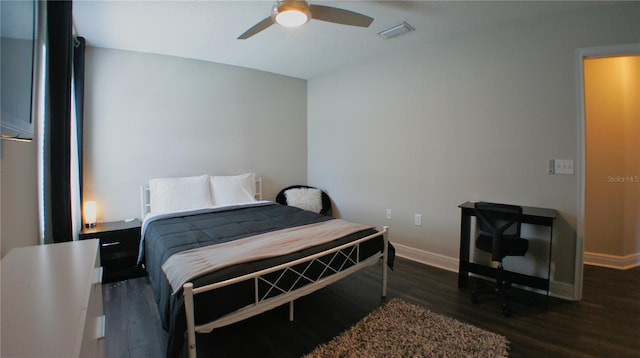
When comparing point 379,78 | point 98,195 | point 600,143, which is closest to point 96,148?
point 98,195

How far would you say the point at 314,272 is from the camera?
1941 millimetres

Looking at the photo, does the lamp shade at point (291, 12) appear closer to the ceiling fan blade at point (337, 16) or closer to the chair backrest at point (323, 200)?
the ceiling fan blade at point (337, 16)

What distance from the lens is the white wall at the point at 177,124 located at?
3.08 metres

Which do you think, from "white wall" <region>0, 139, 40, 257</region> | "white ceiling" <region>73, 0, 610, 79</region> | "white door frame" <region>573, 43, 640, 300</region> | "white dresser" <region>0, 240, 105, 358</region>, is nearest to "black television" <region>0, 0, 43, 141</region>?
"white wall" <region>0, 139, 40, 257</region>

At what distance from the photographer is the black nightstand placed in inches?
109

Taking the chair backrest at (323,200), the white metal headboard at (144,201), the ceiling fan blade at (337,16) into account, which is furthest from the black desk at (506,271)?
the white metal headboard at (144,201)

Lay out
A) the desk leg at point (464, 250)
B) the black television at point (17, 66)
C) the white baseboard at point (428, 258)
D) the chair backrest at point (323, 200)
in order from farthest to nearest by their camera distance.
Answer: the chair backrest at point (323, 200) → the white baseboard at point (428, 258) → the desk leg at point (464, 250) → the black television at point (17, 66)

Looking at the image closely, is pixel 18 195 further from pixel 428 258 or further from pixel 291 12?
pixel 428 258

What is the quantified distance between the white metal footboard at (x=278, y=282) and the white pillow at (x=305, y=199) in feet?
6.21

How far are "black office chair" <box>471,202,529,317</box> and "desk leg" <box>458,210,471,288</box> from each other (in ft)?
0.68

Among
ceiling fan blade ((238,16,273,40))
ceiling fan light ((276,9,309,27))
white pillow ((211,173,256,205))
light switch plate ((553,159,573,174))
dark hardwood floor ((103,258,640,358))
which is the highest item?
ceiling fan blade ((238,16,273,40))

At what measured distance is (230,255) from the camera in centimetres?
184

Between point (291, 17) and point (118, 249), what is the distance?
2.77m

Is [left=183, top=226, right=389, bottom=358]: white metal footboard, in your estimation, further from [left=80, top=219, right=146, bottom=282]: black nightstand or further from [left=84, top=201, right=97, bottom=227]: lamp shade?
[left=84, top=201, right=97, bottom=227]: lamp shade
